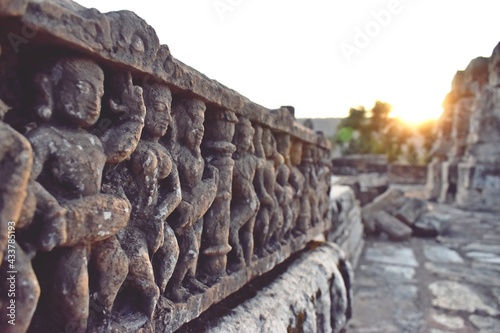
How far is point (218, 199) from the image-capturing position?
2.03 meters

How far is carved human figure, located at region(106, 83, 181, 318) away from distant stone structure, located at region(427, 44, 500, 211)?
991 cm

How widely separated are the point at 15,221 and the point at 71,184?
0.75 ft

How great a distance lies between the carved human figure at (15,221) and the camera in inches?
37.0

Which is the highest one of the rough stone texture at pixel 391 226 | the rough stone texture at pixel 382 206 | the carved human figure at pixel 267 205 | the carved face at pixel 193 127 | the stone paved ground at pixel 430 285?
the carved face at pixel 193 127

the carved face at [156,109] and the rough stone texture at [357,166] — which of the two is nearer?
the carved face at [156,109]

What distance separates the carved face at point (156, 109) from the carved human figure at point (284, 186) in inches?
55.2

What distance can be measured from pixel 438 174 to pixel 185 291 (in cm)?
1292

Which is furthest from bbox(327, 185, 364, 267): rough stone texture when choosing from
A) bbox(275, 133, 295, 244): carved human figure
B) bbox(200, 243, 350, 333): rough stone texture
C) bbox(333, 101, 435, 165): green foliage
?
bbox(333, 101, 435, 165): green foliage

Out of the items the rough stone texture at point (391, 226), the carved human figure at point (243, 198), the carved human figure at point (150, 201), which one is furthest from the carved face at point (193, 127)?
the rough stone texture at point (391, 226)

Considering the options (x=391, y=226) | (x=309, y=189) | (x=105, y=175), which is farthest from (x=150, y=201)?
(x=391, y=226)

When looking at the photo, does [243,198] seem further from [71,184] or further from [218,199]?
[71,184]

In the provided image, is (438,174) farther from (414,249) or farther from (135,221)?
(135,221)

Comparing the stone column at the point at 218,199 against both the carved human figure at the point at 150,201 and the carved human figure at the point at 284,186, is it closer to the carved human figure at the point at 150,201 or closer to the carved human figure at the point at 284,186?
the carved human figure at the point at 150,201

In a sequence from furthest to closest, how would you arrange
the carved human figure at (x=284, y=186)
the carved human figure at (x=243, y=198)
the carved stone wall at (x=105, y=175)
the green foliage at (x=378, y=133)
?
the green foliage at (x=378, y=133), the carved human figure at (x=284, y=186), the carved human figure at (x=243, y=198), the carved stone wall at (x=105, y=175)
